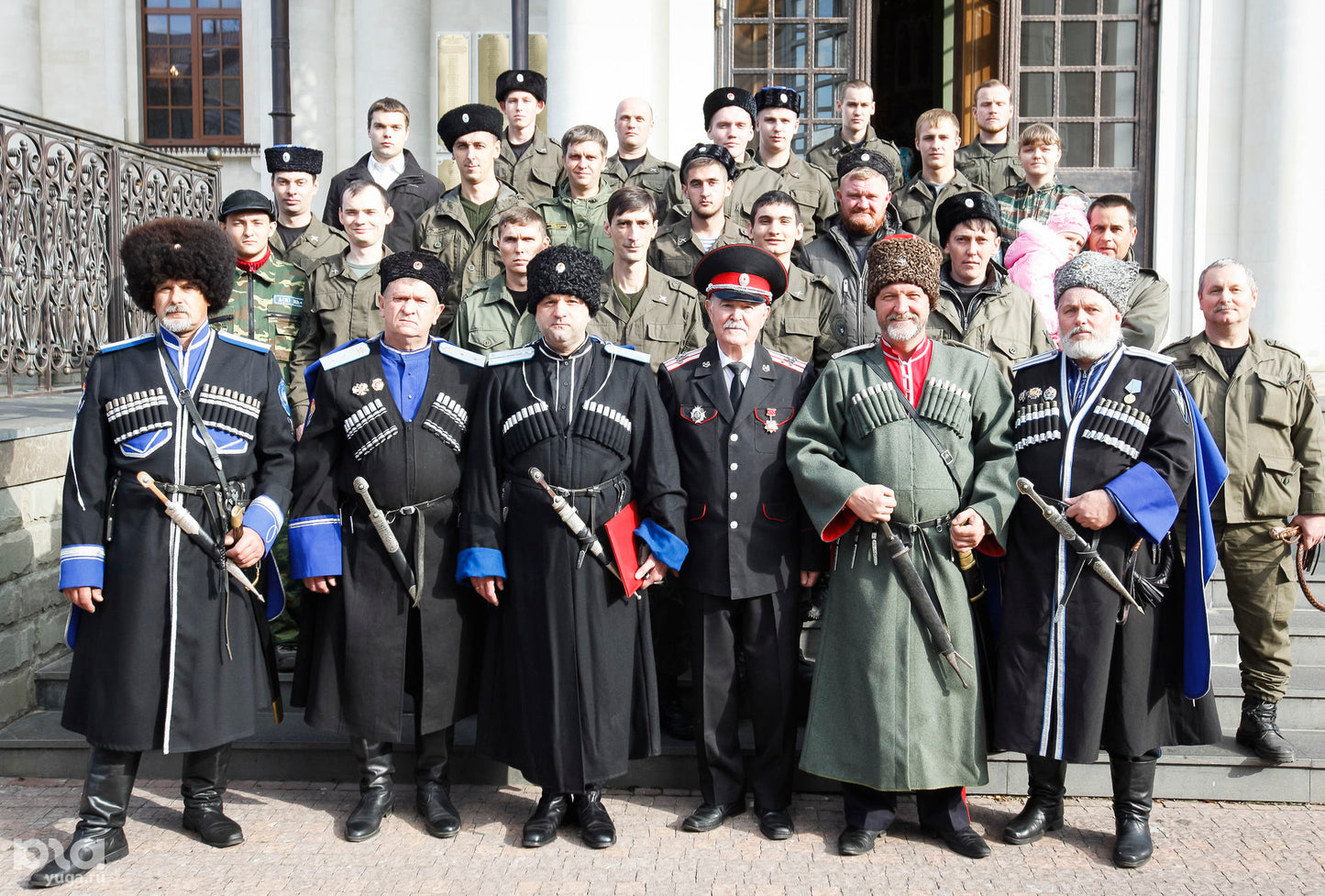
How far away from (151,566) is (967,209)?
335 cm

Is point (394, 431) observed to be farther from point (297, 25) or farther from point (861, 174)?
point (297, 25)

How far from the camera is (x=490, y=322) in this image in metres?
Result: 5.09

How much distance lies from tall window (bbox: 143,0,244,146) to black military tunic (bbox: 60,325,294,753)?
10.1 m

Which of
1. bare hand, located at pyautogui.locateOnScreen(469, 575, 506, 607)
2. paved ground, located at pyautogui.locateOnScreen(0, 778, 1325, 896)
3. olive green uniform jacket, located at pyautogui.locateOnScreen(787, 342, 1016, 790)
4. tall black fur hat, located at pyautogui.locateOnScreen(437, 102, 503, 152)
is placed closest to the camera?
paved ground, located at pyautogui.locateOnScreen(0, 778, 1325, 896)

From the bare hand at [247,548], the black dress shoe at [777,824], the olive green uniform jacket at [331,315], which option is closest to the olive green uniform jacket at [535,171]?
the olive green uniform jacket at [331,315]

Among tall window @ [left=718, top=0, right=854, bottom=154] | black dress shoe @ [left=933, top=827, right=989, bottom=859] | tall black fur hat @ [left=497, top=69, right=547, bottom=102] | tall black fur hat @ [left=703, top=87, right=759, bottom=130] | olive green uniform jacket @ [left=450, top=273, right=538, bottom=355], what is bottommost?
black dress shoe @ [left=933, top=827, right=989, bottom=859]

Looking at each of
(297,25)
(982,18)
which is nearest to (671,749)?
(982,18)

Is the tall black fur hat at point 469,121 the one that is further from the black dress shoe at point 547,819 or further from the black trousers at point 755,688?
the black dress shoe at point 547,819

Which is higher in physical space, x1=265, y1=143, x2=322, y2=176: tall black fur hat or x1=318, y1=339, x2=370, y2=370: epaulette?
x1=265, y1=143, x2=322, y2=176: tall black fur hat

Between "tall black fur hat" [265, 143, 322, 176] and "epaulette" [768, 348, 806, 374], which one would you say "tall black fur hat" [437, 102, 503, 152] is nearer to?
"tall black fur hat" [265, 143, 322, 176]

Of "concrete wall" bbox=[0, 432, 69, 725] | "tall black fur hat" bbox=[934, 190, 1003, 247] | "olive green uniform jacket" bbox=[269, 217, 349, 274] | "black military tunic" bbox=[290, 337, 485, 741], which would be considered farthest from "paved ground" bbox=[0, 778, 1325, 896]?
"olive green uniform jacket" bbox=[269, 217, 349, 274]

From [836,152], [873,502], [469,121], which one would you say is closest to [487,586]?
[873,502]

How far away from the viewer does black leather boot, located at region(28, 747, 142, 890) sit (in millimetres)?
3986

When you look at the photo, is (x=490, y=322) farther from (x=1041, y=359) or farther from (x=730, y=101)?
(x=730, y=101)
